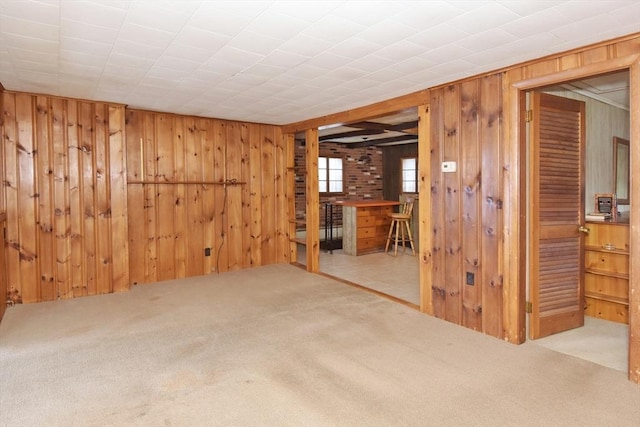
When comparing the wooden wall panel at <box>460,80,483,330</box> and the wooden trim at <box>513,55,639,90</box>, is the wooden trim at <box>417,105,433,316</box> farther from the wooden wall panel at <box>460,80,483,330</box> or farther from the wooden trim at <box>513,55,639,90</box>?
the wooden trim at <box>513,55,639,90</box>

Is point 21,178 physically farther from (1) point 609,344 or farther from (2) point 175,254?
(1) point 609,344

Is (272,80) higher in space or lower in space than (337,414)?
higher

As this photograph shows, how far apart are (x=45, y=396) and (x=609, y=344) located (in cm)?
413

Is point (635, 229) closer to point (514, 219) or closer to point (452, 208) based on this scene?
point (514, 219)

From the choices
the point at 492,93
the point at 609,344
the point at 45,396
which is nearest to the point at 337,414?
the point at 45,396

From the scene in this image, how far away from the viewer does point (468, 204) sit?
3.47m

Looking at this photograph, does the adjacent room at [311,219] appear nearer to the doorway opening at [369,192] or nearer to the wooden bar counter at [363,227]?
the doorway opening at [369,192]

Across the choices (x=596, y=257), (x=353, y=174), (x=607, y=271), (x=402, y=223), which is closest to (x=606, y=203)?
(x=596, y=257)

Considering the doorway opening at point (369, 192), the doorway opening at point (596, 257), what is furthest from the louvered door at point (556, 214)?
the doorway opening at point (369, 192)

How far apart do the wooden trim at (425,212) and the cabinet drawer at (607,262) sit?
5.04 feet

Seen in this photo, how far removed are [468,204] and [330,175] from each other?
6554 millimetres

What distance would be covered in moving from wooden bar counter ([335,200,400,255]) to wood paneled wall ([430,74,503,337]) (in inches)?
140

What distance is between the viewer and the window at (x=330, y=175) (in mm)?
9773

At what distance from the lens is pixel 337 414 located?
84.9 inches
